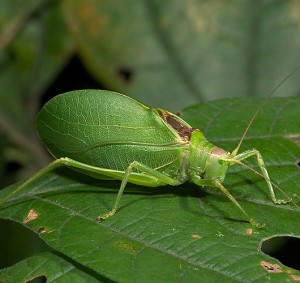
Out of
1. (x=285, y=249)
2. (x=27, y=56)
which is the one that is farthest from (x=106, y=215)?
(x=27, y=56)

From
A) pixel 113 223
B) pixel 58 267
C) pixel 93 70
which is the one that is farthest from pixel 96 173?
pixel 93 70

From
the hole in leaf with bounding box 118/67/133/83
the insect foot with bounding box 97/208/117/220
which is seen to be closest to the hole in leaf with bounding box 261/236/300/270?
the insect foot with bounding box 97/208/117/220

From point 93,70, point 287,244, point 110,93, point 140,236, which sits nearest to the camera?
point 140,236

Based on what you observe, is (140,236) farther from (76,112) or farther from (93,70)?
(93,70)

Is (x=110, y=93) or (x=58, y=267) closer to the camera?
(x=58, y=267)

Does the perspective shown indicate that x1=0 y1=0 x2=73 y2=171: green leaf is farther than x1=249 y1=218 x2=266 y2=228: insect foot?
Yes

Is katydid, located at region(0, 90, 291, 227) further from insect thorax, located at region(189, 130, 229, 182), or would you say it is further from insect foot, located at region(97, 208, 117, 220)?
insect foot, located at region(97, 208, 117, 220)

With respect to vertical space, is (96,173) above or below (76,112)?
below

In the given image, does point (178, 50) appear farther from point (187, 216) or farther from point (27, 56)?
point (187, 216)
